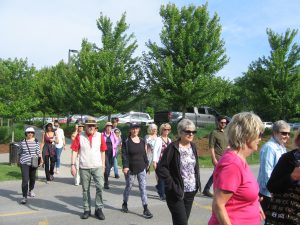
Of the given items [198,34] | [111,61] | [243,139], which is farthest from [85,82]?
[243,139]

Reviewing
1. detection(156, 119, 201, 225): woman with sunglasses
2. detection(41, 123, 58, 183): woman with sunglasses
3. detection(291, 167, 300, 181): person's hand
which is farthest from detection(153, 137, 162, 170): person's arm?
detection(291, 167, 300, 181): person's hand

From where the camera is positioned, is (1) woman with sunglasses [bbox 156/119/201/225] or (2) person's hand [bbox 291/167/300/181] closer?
(2) person's hand [bbox 291/167/300/181]

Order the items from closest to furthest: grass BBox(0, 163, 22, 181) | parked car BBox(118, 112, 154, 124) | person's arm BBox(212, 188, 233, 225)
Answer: person's arm BBox(212, 188, 233, 225)
grass BBox(0, 163, 22, 181)
parked car BBox(118, 112, 154, 124)

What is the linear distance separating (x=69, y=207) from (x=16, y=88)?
16.2 meters

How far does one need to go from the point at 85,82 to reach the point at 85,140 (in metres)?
15.4

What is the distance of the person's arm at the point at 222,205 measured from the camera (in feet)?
9.12

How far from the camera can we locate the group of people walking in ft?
9.36

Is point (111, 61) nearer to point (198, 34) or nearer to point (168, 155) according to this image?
point (198, 34)

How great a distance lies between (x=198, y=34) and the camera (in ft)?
67.1

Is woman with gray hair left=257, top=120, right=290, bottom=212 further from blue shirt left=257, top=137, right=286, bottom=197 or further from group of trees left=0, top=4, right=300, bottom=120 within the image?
group of trees left=0, top=4, right=300, bottom=120

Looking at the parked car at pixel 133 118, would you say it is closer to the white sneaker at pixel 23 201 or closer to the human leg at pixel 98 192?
the white sneaker at pixel 23 201

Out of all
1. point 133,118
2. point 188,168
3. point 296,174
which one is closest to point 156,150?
point 188,168

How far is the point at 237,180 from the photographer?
2.79m

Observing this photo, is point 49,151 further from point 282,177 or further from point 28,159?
Answer: point 282,177
